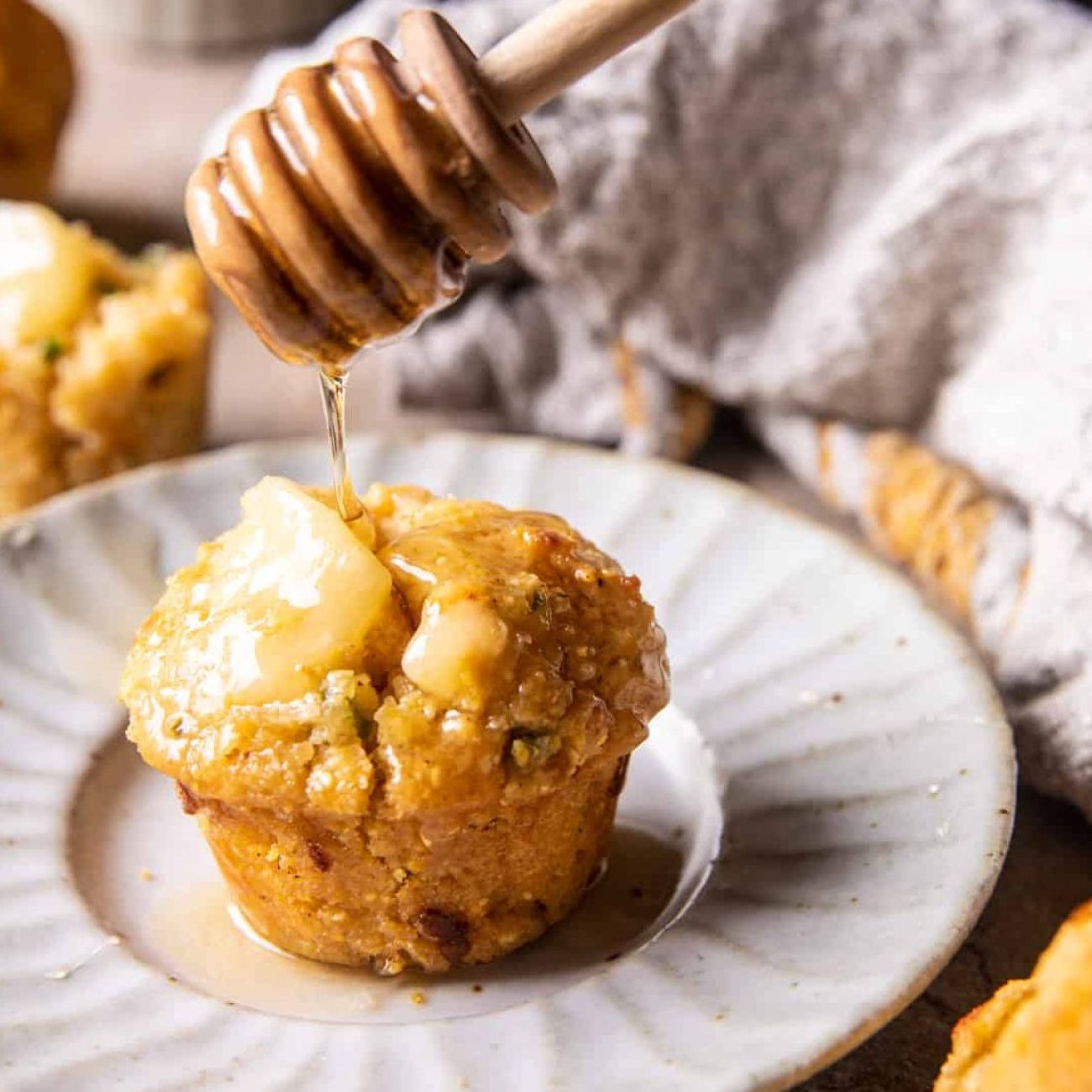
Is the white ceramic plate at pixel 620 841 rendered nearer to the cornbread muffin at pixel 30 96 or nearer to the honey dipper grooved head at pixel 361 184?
the honey dipper grooved head at pixel 361 184

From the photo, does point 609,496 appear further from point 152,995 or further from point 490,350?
point 152,995

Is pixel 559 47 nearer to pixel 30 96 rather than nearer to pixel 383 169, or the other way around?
pixel 383 169

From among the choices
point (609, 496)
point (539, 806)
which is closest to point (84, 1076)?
point (539, 806)

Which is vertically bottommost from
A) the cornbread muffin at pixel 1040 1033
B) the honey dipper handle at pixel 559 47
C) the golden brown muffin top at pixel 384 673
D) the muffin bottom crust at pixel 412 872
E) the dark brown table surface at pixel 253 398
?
the dark brown table surface at pixel 253 398

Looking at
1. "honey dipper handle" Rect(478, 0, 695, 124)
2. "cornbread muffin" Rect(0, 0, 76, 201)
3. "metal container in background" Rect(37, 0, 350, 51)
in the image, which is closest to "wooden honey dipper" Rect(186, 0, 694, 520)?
"honey dipper handle" Rect(478, 0, 695, 124)

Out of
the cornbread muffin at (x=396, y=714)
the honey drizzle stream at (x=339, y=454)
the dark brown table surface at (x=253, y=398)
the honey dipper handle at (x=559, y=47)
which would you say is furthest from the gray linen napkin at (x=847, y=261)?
the honey dipper handle at (x=559, y=47)

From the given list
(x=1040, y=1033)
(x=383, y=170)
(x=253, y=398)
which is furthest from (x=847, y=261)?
(x=1040, y=1033)
